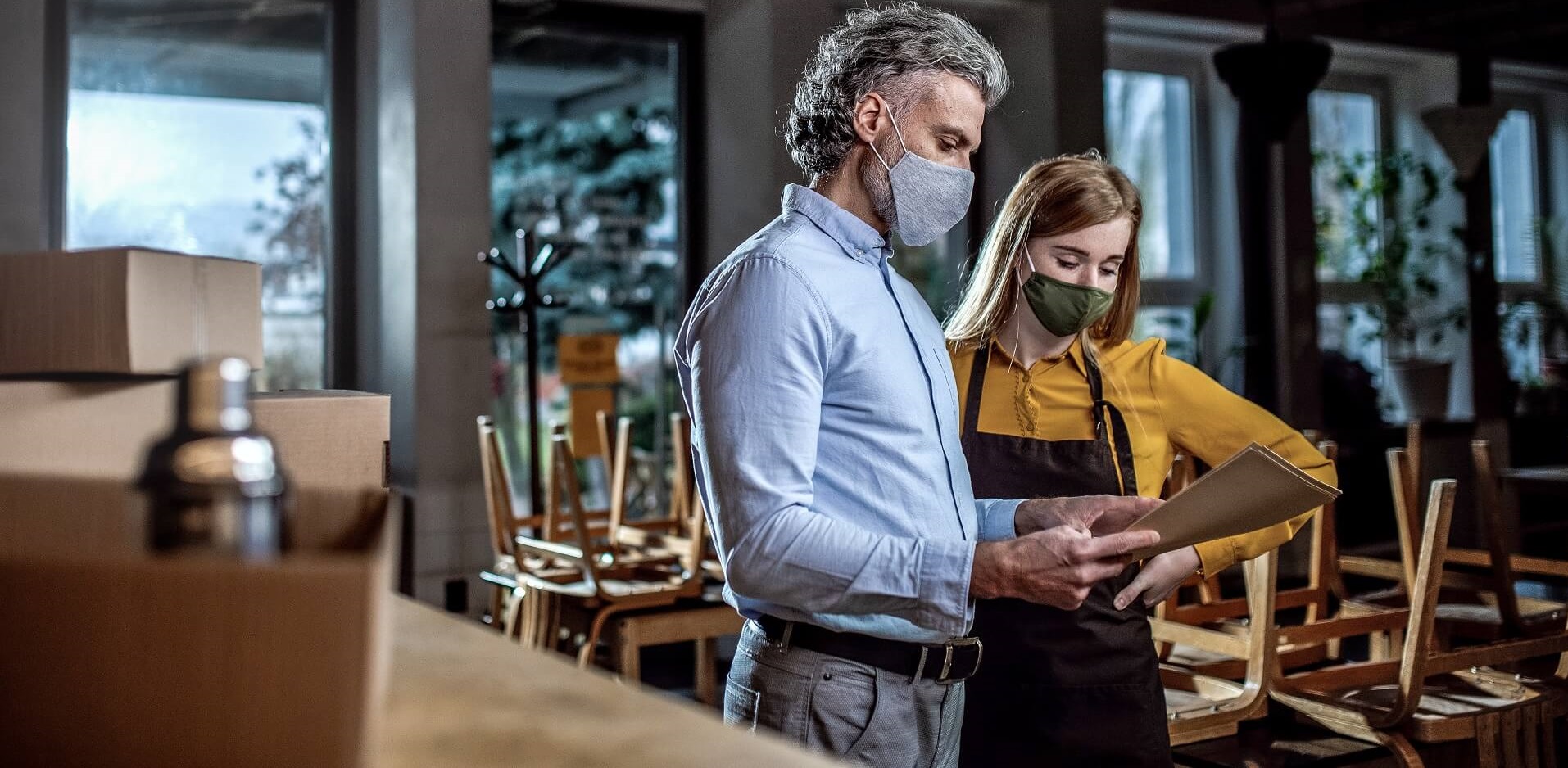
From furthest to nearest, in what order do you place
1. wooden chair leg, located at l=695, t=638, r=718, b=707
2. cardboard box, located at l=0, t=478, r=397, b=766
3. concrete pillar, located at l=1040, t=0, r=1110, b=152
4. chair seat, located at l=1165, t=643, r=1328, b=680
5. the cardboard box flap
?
concrete pillar, located at l=1040, t=0, r=1110, b=152, wooden chair leg, located at l=695, t=638, r=718, b=707, chair seat, located at l=1165, t=643, r=1328, b=680, the cardboard box flap, cardboard box, located at l=0, t=478, r=397, b=766

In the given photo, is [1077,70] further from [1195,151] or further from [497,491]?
[497,491]

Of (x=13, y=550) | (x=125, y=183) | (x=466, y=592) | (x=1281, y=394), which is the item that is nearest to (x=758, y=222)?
(x=466, y=592)

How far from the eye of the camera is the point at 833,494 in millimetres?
1491

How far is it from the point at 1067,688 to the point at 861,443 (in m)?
0.65

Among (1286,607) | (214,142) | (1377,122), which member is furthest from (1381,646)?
(1377,122)

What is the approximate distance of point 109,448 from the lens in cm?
94

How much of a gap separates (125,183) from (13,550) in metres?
4.58

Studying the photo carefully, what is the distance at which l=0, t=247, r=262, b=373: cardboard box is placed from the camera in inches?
36.8

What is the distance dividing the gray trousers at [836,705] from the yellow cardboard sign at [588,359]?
12.9 feet

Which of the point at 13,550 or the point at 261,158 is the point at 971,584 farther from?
the point at 261,158

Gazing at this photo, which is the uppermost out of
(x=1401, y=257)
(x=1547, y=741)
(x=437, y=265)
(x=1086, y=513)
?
(x=1401, y=257)

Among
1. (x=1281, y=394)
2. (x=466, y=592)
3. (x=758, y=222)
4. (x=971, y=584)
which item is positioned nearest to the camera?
(x=971, y=584)

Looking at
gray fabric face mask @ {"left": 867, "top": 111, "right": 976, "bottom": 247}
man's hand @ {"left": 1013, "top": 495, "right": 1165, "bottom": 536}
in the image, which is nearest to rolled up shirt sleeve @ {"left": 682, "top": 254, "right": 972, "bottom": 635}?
gray fabric face mask @ {"left": 867, "top": 111, "right": 976, "bottom": 247}

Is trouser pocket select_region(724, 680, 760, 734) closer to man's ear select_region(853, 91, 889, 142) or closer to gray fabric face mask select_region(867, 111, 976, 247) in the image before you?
gray fabric face mask select_region(867, 111, 976, 247)
